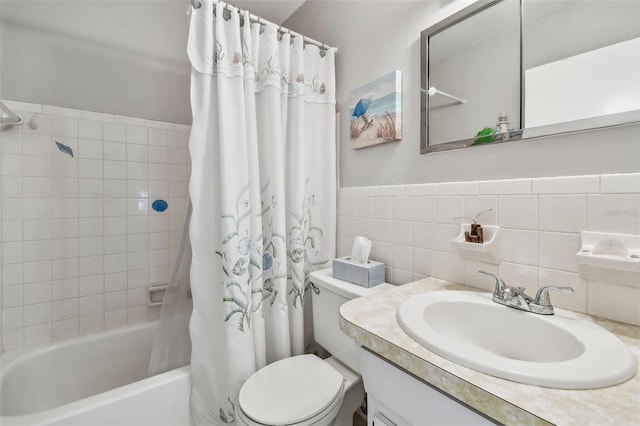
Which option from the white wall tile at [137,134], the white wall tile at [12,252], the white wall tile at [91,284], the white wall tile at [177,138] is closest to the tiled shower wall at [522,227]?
the white wall tile at [177,138]

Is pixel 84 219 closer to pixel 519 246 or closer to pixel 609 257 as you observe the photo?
pixel 519 246

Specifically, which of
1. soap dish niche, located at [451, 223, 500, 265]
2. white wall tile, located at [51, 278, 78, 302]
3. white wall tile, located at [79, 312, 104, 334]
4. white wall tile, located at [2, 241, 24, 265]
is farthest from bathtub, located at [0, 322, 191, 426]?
soap dish niche, located at [451, 223, 500, 265]

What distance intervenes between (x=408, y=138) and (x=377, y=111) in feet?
0.70

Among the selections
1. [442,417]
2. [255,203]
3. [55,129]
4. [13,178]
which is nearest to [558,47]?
[442,417]

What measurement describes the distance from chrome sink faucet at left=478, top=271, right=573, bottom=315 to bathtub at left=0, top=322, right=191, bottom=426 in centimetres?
128

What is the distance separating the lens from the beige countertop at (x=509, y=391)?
0.39 meters

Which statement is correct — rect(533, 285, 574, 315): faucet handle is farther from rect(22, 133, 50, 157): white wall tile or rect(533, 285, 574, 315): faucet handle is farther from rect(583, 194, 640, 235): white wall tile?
rect(22, 133, 50, 157): white wall tile

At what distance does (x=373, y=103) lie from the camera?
132 cm

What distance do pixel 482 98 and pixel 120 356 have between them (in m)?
2.30

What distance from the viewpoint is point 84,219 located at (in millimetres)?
1632

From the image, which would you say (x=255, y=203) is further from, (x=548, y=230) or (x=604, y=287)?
(x=604, y=287)

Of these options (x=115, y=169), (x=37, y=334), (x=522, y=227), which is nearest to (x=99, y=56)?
(x=115, y=169)

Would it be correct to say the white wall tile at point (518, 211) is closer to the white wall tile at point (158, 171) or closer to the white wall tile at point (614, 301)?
the white wall tile at point (614, 301)

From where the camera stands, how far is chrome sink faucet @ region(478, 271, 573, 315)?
0.72 m
